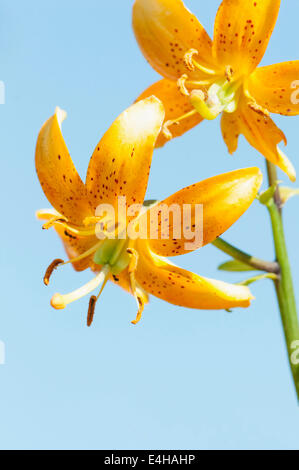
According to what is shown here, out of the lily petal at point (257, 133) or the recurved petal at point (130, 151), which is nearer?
the recurved petal at point (130, 151)

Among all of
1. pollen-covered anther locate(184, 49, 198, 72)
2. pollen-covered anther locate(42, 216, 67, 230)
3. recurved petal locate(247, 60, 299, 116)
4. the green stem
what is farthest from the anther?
recurved petal locate(247, 60, 299, 116)

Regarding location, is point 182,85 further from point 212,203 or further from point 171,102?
point 212,203

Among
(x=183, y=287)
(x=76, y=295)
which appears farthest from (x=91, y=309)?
(x=183, y=287)

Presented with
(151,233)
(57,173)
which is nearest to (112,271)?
(151,233)

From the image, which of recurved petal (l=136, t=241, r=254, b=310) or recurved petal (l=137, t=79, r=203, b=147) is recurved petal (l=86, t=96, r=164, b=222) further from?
recurved petal (l=137, t=79, r=203, b=147)

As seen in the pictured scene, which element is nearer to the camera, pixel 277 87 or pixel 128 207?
pixel 128 207
